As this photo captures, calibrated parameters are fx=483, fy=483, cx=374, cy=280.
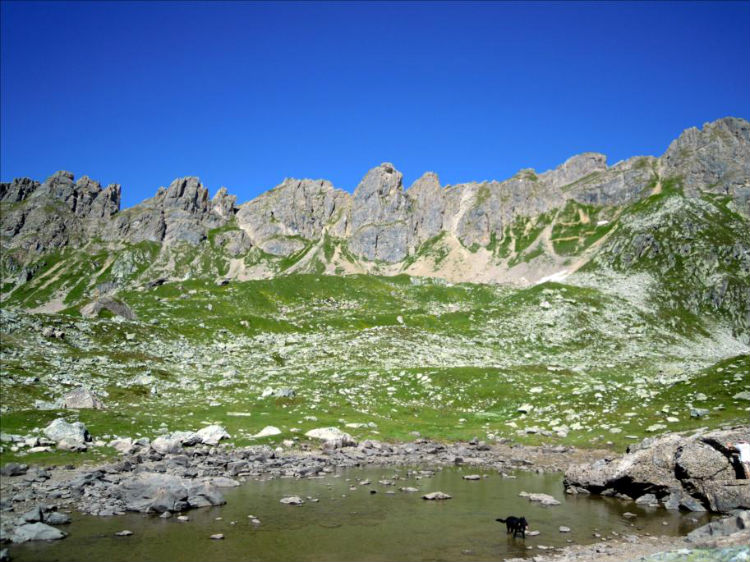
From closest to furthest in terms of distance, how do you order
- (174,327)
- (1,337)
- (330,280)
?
(1,337), (174,327), (330,280)

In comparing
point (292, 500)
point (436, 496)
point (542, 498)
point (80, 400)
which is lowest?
point (542, 498)

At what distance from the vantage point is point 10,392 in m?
38.3

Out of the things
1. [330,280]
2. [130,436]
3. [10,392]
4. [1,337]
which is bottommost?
[130,436]

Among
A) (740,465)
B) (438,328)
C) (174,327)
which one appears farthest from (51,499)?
(438,328)

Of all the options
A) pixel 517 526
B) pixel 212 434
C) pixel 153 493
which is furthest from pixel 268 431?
pixel 517 526

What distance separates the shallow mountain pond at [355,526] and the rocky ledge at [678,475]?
113cm

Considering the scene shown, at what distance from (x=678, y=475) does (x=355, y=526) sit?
61.0 ft

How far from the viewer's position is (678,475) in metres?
27.0

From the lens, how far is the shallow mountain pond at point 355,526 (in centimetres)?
1812

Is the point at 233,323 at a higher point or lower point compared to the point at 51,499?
higher

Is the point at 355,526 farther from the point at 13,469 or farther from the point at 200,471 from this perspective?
the point at 13,469

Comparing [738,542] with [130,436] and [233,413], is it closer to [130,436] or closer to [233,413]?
[130,436]

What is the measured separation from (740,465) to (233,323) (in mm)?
86390

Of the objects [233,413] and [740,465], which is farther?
[233,413]
